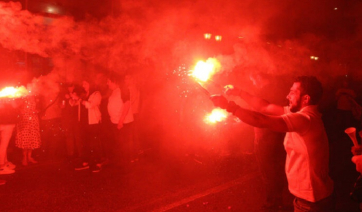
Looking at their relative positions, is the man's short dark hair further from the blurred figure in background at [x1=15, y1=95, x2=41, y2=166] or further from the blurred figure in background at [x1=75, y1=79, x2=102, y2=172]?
the blurred figure in background at [x1=15, y1=95, x2=41, y2=166]

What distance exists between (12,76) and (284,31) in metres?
8.09

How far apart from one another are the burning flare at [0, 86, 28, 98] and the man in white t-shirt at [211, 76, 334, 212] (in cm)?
515

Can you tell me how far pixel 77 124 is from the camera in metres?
6.84

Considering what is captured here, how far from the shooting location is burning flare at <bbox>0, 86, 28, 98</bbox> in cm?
613

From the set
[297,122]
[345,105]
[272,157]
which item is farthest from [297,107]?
[345,105]

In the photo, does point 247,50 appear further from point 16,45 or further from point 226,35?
point 16,45

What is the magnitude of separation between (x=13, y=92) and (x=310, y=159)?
6125mm

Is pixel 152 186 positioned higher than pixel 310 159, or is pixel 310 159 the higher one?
pixel 310 159

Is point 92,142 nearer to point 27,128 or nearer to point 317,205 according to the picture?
point 27,128

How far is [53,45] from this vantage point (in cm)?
725

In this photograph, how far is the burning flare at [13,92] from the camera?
241 inches

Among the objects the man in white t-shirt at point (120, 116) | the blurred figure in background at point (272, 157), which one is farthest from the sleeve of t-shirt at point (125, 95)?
the blurred figure in background at point (272, 157)

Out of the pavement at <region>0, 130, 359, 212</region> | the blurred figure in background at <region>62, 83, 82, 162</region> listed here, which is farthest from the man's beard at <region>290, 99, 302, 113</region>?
the blurred figure in background at <region>62, 83, 82, 162</region>

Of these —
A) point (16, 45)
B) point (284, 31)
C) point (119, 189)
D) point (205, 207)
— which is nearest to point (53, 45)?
point (16, 45)
